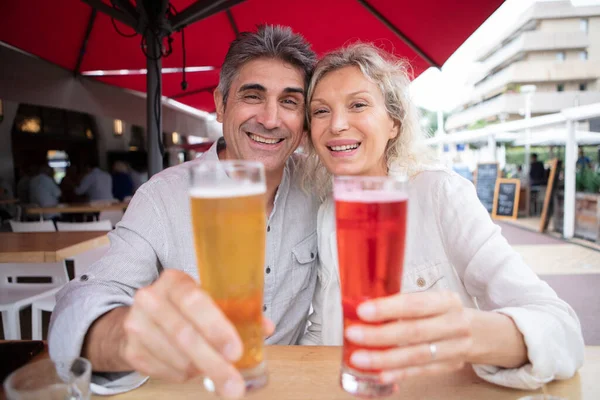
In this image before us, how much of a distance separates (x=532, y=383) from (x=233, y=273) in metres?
0.76

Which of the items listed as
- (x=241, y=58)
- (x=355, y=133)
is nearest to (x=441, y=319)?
(x=355, y=133)

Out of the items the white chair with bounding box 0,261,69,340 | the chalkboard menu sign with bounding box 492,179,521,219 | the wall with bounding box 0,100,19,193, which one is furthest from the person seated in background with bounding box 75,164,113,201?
the chalkboard menu sign with bounding box 492,179,521,219

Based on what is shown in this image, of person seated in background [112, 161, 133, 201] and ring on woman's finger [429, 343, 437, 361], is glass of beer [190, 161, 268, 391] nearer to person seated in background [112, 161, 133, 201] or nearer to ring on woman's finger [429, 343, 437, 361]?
ring on woman's finger [429, 343, 437, 361]

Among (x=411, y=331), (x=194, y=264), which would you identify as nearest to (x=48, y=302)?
(x=194, y=264)

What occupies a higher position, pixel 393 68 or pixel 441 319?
pixel 393 68

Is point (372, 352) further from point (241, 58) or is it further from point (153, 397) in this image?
point (241, 58)

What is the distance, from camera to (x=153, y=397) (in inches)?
36.7

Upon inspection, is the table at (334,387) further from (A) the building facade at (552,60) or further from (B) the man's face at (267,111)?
(A) the building facade at (552,60)

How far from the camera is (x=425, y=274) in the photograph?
5.10 ft

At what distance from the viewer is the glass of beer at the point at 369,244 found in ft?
2.29

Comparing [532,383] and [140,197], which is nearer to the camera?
[532,383]

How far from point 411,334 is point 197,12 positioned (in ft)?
9.31

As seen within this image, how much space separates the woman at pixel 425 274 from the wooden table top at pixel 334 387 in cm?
4

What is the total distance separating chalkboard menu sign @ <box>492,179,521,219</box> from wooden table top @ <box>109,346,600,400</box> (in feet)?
33.7
